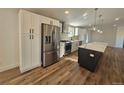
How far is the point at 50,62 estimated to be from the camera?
4234 millimetres

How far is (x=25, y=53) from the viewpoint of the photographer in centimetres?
339

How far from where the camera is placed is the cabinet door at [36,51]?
3.67m

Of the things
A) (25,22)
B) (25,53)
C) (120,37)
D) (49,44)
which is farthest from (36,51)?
(120,37)

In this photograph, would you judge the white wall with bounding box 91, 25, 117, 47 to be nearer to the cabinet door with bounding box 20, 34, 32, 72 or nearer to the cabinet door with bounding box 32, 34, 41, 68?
the cabinet door with bounding box 32, 34, 41, 68

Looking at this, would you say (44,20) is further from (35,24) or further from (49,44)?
(49,44)

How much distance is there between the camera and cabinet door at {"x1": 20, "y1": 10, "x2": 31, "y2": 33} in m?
3.19

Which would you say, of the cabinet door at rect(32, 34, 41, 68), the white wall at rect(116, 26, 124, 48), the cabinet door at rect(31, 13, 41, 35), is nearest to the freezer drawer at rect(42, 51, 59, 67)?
the cabinet door at rect(32, 34, 41, 68)

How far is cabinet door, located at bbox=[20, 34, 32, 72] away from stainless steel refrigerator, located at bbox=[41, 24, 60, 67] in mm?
552

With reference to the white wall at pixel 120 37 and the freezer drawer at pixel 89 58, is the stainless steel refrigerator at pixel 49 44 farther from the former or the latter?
the white wall at pixel 120 37

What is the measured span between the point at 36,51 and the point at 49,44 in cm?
58
